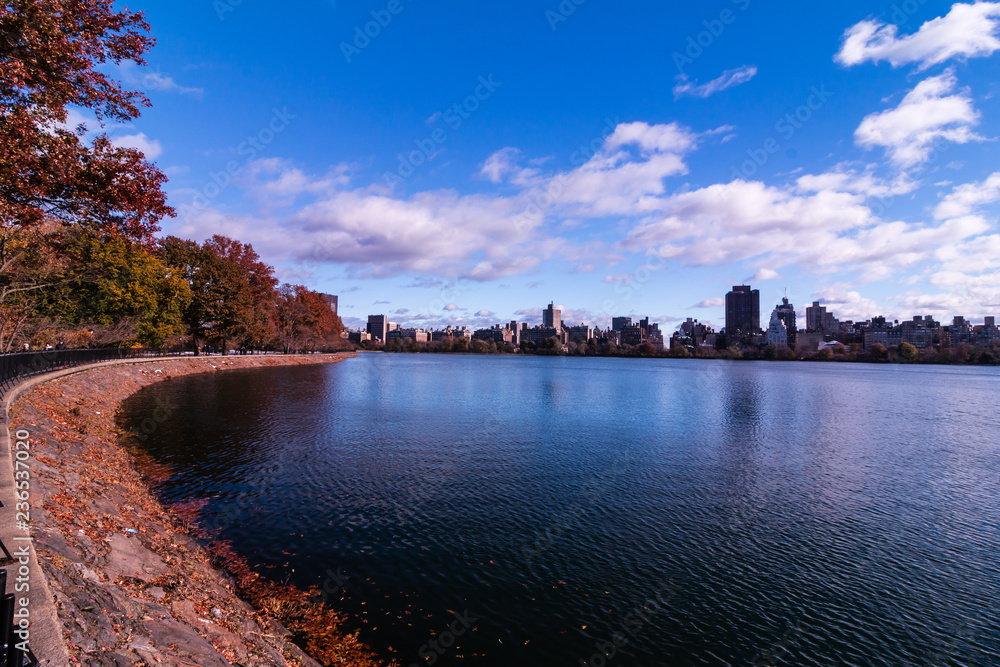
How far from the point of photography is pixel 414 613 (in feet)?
40.2

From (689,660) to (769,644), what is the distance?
100 inches

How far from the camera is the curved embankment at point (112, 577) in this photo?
694cm

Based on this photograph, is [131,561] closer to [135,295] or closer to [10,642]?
[10,642]

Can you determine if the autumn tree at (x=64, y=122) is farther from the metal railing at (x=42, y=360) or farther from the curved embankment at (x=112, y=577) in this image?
the metal railing at (x=42, y=360)

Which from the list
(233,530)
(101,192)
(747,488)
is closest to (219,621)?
(233,530)


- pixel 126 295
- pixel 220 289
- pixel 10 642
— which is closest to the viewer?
pixel 10 642

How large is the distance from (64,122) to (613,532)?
23355 mm

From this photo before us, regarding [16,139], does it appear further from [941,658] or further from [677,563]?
[941,658]

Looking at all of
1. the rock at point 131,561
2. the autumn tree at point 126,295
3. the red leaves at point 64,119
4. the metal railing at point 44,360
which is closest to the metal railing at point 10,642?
the rock at point 131,561

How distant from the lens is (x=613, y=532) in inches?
701

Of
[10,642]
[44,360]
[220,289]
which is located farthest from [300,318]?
[10,642]

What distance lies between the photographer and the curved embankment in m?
6.94

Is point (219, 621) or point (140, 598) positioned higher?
point (140, 598)

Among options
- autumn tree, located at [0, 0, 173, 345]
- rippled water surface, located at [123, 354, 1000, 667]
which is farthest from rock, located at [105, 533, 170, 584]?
autumn tree, located at [0, 0, 173, 345]
